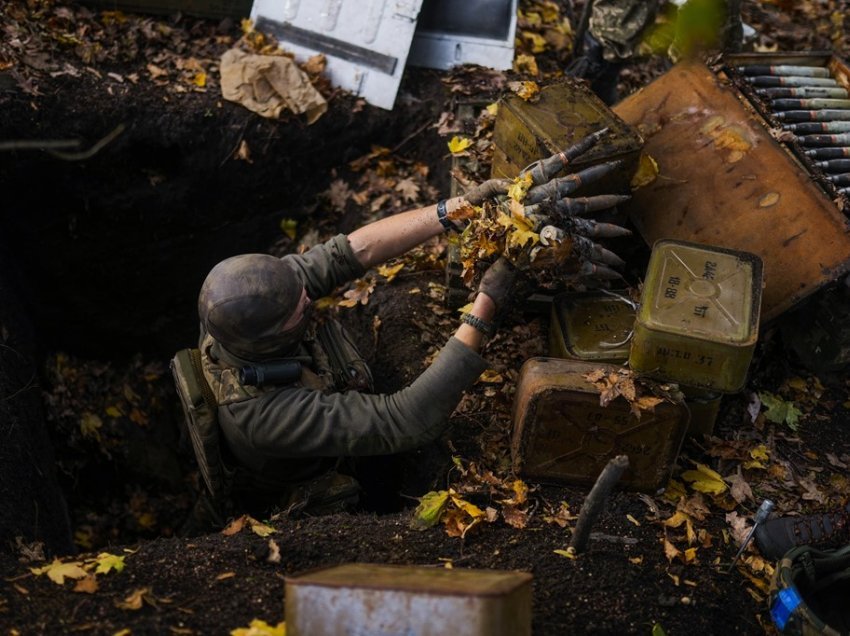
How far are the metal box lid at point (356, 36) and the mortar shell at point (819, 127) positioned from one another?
3.27 meters

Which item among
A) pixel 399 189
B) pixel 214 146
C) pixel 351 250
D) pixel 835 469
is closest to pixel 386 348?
pixel 351 250

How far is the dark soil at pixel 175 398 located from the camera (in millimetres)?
4309

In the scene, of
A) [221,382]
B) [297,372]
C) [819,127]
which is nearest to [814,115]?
[819,127]

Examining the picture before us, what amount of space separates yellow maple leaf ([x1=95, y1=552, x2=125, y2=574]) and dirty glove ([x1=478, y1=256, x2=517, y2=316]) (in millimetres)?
2383

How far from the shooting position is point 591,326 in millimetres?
5172

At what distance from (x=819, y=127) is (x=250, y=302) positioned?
4.22m

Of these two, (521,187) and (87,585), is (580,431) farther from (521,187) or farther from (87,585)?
(87,585)

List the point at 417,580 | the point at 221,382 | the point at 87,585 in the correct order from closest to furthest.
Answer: the point at 417,580, the point at 87,585, the point at 221,382

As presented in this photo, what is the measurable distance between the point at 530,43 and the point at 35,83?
4.48 meters

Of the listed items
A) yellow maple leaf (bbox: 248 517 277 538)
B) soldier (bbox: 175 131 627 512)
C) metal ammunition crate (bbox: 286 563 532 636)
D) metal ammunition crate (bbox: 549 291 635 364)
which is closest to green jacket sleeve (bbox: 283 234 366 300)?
soldier (bbox: 175 131 627 512)

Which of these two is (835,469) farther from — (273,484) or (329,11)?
(329,11)

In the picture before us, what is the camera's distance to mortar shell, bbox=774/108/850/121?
6.03 metres

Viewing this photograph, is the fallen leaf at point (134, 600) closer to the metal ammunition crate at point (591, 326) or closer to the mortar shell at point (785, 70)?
the metal ammunition crate at point (591, 326)

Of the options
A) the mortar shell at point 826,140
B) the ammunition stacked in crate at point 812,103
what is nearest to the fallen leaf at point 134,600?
the ammunition stacked in crate at point 812,103
